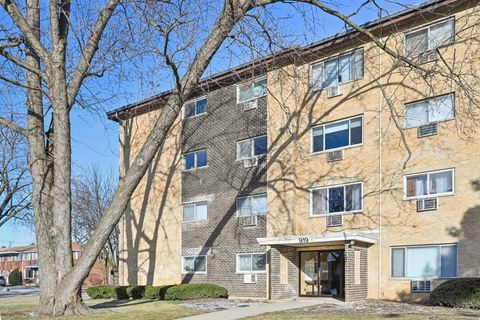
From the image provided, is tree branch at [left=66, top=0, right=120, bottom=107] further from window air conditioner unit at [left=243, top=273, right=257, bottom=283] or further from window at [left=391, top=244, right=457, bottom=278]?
window at [left=391, top=244, right=457, bottom=278]

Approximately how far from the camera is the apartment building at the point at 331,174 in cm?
1767

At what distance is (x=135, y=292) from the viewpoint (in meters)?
24.8

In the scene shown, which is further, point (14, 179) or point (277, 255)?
point (14, 179)

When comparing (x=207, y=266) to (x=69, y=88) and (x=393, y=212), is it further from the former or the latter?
(x=69, y=88)

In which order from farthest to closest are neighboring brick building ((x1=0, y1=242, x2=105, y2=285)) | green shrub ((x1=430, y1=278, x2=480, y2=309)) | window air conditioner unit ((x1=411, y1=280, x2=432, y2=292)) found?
neighboring brick building ((x1=0, y1=242, x2=105, y2=285)) → window air conditioner unit ((x1=411, y1=280, x2=432, y2=292)) → green shrub ((x1=430, y1=278, x2=480, y2=309))

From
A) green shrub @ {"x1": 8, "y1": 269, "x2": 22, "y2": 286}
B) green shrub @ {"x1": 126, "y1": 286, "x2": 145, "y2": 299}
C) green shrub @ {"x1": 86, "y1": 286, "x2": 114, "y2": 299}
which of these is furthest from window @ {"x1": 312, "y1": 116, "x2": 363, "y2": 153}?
green shrub @ {"x1": 8, "y1": 269, "x2": 22, "y2": 286}

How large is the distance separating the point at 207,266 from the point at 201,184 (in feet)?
13.4

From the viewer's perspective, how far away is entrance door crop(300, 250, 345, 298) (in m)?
21.2

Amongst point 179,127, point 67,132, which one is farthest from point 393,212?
point 179,127

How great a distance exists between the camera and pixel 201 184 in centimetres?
2680

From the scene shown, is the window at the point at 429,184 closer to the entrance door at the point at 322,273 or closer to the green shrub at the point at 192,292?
the entrance door at the point at 322,273

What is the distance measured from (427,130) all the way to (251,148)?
335 inches

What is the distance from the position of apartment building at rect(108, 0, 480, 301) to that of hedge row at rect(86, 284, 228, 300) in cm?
141

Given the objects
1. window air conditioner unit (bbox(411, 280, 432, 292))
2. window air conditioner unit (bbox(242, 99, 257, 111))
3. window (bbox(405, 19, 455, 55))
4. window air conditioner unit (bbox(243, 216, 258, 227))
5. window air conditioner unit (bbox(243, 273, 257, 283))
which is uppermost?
window (bbox(405, 19, 455, 55))
